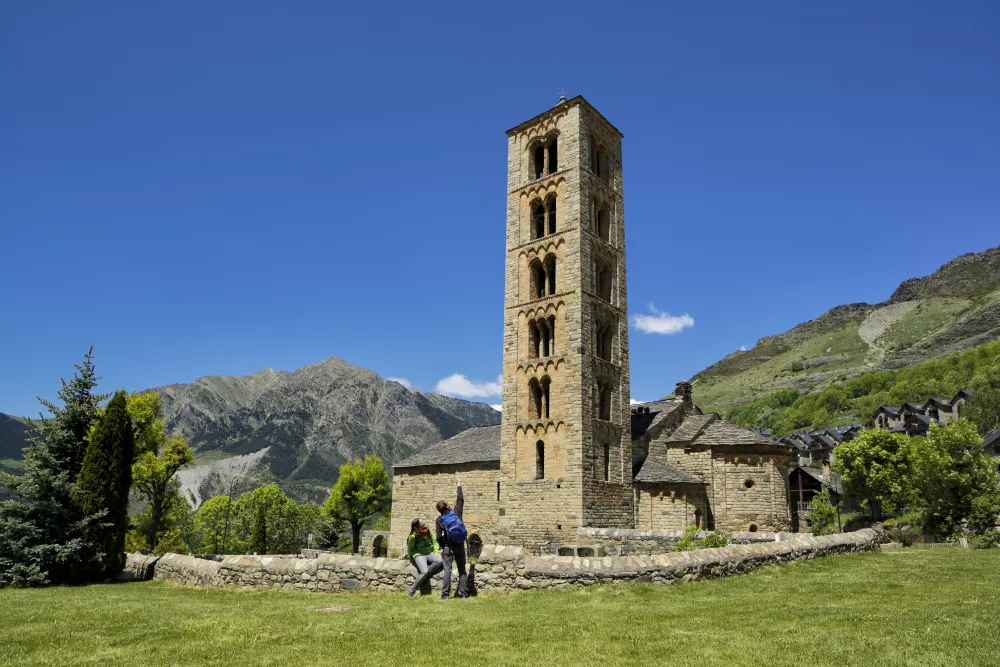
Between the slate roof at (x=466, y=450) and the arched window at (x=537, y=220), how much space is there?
41.3ft

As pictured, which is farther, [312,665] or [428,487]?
[428,487]

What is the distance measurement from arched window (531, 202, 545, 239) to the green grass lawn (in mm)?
25575

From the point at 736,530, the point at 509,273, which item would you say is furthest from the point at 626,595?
the point at 509,273

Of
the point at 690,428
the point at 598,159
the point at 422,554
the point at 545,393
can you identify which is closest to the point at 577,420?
the point at 545,393

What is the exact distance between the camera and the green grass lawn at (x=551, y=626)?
7453mm

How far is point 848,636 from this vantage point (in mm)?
8000

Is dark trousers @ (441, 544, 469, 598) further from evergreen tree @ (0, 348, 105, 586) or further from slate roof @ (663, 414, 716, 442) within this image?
slate roof @ (663, 414, 716, 442)

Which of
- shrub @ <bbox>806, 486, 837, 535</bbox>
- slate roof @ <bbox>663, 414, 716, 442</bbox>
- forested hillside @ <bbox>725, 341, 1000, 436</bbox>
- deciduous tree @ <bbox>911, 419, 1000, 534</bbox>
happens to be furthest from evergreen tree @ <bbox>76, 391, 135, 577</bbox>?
forested hillside @ <bbox>725, 341, 1000, 436</bbox>

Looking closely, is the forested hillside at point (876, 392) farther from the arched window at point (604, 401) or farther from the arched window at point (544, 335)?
the arched window at point (544, 335)

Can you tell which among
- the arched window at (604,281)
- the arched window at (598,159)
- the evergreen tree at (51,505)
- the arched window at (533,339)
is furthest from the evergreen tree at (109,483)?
the arched window at (598,159)

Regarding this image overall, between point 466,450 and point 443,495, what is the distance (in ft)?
10.4

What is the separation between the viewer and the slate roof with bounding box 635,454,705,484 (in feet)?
104

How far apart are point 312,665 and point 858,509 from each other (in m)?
69.6

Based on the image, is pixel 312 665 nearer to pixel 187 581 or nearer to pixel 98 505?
pixel 187 581
